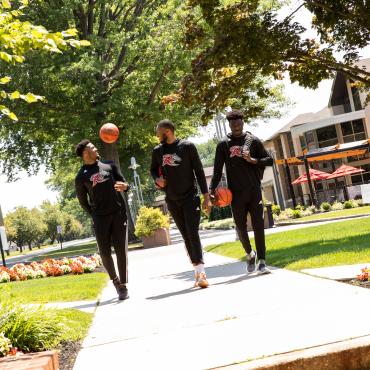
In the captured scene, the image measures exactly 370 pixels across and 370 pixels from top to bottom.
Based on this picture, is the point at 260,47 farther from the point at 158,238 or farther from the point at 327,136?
the point at 327,136

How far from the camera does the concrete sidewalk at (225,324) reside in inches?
157

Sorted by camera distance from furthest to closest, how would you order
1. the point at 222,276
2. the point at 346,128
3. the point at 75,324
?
the point at 346,128 → the point at 222,276 → the point at 75,324

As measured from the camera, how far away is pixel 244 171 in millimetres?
8195

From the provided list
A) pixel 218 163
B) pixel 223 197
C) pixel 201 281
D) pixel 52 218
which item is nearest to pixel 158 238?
pixel 218 163

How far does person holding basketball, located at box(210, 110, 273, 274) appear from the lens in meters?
8.14

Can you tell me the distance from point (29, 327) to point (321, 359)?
2.56m

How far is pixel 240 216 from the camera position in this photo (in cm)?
826

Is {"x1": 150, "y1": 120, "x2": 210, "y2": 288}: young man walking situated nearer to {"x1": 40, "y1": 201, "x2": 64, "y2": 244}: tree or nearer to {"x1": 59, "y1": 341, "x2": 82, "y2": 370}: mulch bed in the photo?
{"x1": 59, "y1": 341, "x2": 82, "y2": 370}: mulch bed

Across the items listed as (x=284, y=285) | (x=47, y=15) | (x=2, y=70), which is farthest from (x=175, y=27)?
(x=284, y=285)

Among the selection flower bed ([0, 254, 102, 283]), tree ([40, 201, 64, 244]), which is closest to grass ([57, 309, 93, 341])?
flower bed ([0, 254, 102, 283])

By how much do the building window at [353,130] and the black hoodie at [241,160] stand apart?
44.4 m

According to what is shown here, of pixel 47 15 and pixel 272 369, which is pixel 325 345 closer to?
pixel 272 369

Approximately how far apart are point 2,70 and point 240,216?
2187cm

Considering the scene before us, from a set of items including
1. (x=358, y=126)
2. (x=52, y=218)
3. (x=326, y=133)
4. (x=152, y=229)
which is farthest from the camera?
(x=52, y=218)
